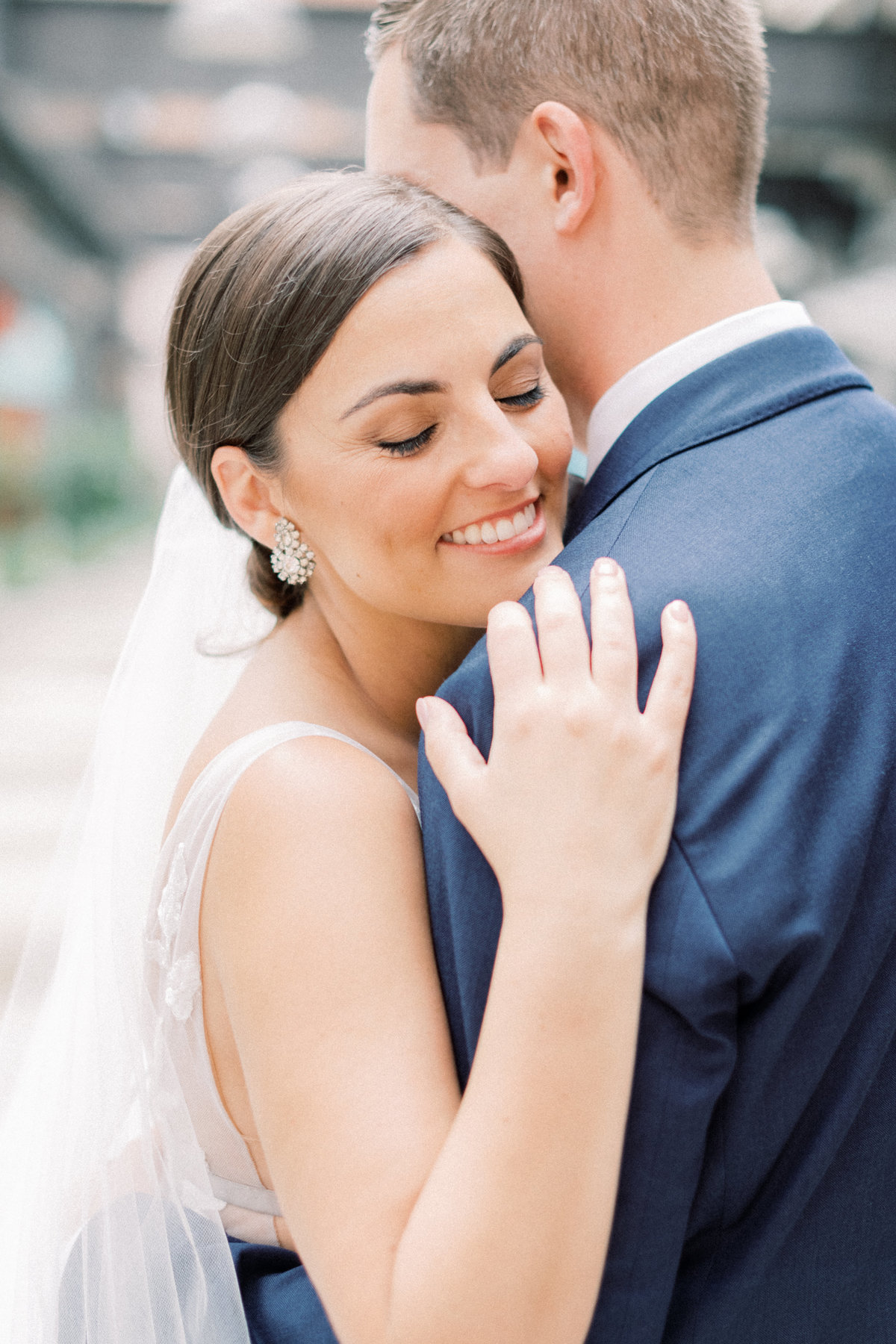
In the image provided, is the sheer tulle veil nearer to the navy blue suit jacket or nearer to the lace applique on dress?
the lace applique on dress

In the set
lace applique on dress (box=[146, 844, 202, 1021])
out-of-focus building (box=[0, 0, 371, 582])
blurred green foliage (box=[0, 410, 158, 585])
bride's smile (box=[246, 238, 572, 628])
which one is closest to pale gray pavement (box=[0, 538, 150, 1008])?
blurred green foliage (box=[0, 410, 158, 585])

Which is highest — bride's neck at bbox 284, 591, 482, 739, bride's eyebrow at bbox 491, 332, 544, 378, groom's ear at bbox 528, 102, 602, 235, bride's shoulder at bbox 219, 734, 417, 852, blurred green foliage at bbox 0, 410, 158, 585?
groom's ear at bbox 528, 102, 602, 235

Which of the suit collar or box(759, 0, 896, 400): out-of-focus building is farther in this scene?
box(759, 0, 896, 400): out-of-focus building

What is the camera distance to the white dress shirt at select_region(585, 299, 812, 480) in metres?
1.16

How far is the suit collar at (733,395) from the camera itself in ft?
3.50

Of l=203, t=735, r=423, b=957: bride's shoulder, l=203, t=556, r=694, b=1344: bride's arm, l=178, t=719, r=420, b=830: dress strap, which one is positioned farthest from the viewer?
l=178, t=719, r=420, b=830: dress strap

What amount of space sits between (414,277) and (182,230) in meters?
20.4

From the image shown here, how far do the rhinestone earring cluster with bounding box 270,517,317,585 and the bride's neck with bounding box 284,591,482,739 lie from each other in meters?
0.06

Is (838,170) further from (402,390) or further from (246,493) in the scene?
(402,390)

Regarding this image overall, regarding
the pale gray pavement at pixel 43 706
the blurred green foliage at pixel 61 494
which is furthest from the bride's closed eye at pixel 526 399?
the blurred green foliage at pixel 61 494

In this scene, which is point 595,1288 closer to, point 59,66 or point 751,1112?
point 751,1112

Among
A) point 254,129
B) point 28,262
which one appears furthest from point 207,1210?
point 28,262

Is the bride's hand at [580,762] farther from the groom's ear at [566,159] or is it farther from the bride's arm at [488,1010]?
the groom's ear at [566,159]

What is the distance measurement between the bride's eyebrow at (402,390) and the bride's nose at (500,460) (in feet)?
0.22
